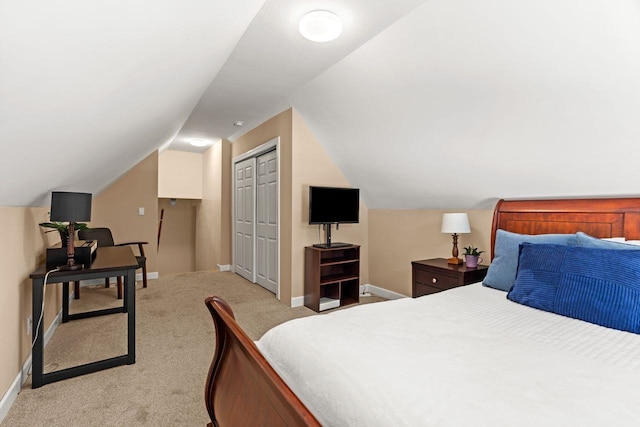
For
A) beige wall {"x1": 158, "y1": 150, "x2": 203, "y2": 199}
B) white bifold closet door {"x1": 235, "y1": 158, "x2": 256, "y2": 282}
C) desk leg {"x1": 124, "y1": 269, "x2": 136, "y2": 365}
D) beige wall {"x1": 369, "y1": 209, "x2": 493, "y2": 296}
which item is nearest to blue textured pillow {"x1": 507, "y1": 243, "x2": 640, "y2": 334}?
beige wall {"x1": 369, "y1": 209, "x2": 493, "y2": 296}

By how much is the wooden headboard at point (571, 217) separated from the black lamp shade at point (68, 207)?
3.32 meters

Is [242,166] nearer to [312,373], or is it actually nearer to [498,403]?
[312,373]

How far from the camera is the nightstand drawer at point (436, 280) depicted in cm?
286

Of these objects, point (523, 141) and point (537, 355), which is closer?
point (537, 355)

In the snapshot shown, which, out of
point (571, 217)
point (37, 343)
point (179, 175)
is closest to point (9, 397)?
point (37, 343)

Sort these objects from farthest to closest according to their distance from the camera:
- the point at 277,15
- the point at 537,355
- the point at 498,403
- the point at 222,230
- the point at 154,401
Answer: the point at 222,230
the point at 277,15
the point at 154,401
the point at 537,355
the point at 498,403

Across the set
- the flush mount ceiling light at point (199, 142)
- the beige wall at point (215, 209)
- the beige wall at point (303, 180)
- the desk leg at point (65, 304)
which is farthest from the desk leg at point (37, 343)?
the flush mount ceiling light at point (199, 142)

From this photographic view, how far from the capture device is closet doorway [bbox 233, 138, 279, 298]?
442 centimetres

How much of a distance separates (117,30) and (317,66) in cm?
212

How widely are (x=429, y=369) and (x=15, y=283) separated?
2514 mm

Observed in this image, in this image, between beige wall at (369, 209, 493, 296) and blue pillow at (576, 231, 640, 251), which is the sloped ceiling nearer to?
blue pillow at (576, 231, 640, 251)

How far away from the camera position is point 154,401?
2.00 m

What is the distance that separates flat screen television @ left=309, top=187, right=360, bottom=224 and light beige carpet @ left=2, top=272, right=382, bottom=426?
3.60 feet

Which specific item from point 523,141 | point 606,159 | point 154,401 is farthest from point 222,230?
point 606,159
